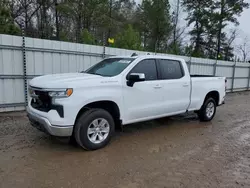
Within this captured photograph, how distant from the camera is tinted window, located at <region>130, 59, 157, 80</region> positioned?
4.74m

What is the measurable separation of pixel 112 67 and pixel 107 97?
992 millimetres

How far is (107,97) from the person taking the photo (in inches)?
162

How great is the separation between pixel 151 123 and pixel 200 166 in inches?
108

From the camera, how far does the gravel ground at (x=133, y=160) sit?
314 cm

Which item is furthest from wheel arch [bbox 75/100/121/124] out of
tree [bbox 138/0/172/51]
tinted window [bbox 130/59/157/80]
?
tree [bbox 138/0/172/51]

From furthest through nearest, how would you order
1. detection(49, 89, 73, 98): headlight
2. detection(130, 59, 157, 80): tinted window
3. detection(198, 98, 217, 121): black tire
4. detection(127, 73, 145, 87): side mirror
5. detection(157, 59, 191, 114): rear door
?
detection(198, 98, 217, 121): black tire → detection(157, 59, 191, 114): rear door → detection(130, 59, 157, 80): tinted window → detection(127, 73, 145, 87): side mirror → detection(49, 89, 73, 98): headlight

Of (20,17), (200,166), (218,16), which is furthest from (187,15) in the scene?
(200,166)

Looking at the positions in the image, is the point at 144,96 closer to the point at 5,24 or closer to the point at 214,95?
the point at 214,95

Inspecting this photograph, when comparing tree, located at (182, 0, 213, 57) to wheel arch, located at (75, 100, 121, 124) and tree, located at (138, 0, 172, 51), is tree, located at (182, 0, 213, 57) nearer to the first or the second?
tree, located at (138, 0, 172, 51)

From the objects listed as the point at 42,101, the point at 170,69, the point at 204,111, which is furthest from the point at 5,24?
the point at 204,111

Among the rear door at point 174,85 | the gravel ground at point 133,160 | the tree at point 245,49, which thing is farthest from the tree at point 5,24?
the tree at point 245,49

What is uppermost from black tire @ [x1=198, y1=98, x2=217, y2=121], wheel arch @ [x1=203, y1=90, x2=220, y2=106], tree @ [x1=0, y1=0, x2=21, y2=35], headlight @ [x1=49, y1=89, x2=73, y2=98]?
tree @ [x1=0, y1=0, x2=21, y2=35]

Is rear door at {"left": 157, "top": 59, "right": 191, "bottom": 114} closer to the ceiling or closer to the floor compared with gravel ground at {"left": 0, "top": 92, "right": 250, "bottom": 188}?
closer to the ceiling

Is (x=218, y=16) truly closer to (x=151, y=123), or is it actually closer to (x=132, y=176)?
(x=151, y=123)
